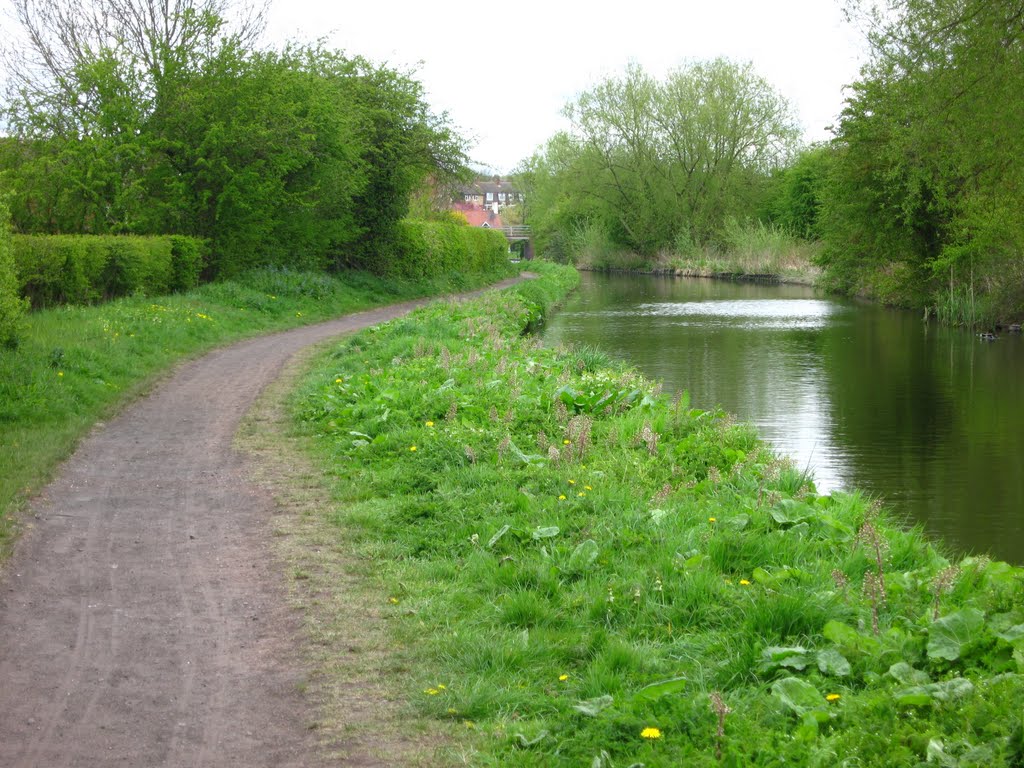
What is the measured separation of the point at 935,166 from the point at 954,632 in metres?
27.8

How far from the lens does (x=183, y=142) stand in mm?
24281

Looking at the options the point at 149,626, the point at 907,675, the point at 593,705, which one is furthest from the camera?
the point at 149,626

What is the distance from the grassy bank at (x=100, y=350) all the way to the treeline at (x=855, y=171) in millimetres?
12446

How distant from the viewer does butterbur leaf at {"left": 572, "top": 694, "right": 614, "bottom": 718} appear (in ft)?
14.5

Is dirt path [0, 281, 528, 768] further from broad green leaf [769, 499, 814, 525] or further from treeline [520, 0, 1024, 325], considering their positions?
treeline [520, 0, 1024, 325]

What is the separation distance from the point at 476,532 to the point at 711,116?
62865 mm

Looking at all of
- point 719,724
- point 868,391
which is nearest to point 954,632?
point 719,724

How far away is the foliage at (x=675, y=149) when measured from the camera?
66.1 meters

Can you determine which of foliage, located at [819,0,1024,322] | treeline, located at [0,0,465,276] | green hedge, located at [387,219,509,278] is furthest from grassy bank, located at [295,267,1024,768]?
green hedge, located at [387,219,509,278]

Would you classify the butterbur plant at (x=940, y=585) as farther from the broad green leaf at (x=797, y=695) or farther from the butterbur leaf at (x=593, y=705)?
the butterbur leaf at (x=593, y=705)

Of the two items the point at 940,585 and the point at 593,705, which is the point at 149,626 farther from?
the point at 940,585

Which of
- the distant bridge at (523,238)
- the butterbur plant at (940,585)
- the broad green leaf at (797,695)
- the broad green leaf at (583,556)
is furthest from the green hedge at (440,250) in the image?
the distant bridge at (523,238)

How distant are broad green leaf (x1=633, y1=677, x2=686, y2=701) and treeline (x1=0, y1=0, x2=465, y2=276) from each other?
21480 mm

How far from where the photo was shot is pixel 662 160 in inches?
2709
